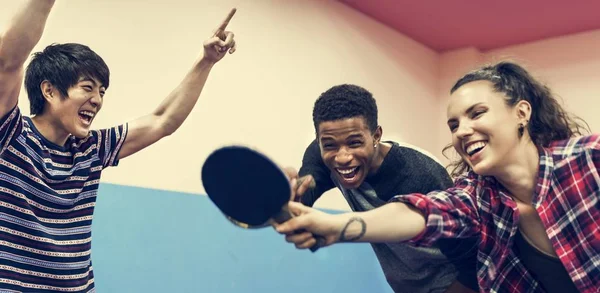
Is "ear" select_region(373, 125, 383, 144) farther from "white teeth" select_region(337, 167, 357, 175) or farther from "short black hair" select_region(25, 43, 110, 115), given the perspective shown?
"short black hair" select_region(25, 43, 110, 115)

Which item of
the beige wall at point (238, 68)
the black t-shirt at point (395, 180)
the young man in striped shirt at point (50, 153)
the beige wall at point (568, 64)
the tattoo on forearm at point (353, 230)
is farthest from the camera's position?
the beige wall at point (568, 64)

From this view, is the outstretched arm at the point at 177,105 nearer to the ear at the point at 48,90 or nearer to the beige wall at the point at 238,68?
the ear at the point at 48,90

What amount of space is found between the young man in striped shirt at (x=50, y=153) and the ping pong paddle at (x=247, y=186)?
65cm

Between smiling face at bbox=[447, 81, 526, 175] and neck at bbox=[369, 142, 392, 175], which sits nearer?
smiling face at bbox=[447, 81, 526, 175]

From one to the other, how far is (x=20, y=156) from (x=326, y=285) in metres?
2.44

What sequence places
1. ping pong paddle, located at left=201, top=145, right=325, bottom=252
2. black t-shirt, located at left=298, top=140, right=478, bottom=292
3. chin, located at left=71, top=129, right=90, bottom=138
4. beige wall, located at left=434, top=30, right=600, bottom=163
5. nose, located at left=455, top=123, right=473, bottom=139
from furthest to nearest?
beige wall, located at left=434, top=30, right=600, bottom=163 < black t-shirt, located at left=298, top=140, right=478, bottom=292 < chin, located at left=71, top=129, right=90, bottom=138 < nose, located at left=455, top=123, right=473, bottom=139 < ping pong paddle, located at left=201, top=145, right=325, bottom=252

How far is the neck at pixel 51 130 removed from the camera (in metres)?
2.00

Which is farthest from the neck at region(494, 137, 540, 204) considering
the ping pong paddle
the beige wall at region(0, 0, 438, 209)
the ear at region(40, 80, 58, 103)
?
the beige wall at region(0, 0, 438, 209)

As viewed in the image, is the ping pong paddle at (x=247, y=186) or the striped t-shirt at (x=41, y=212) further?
the striped t-shirt at (x=41, y=212)

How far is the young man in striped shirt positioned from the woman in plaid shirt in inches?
35.8

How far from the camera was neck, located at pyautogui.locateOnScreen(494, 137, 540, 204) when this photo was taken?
71.2 inches

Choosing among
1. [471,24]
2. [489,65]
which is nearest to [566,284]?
[489,65]

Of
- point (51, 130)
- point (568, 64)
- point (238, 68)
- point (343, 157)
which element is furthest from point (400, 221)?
point (568, 64)

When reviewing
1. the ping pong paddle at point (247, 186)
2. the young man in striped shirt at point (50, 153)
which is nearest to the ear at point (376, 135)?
the young man in striped shirt at point (50, 153)
